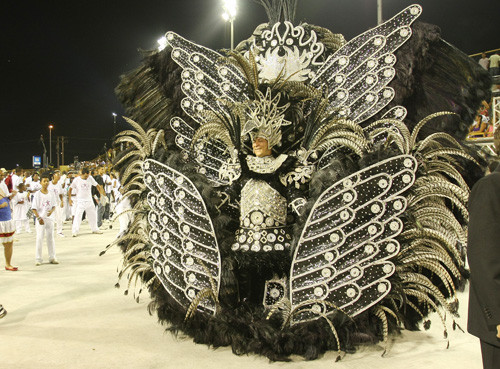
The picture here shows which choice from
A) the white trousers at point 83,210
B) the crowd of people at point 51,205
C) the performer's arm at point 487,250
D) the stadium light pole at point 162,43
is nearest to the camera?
the performer's arm at point 487,250

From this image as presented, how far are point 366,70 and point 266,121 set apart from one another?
1.29 m

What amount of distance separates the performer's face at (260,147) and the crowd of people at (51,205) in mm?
1517

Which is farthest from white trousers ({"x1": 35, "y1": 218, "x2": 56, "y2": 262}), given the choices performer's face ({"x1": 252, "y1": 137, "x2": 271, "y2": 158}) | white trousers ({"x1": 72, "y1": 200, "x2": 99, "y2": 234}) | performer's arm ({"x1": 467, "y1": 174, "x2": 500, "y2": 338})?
performer's arm ({"x1": 467, "y1": 174, "x2": 500, "y2": 338})

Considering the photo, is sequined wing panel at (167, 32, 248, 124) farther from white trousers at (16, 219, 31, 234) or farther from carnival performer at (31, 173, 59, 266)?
white trousers at (16, 219, 31, 234)

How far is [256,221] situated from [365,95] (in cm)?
176

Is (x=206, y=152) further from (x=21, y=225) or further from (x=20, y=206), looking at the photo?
(x=21, y=225)

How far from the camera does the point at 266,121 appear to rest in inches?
155

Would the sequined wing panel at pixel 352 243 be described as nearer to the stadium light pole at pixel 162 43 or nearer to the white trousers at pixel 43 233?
the stadium light pole at pixel 162 43

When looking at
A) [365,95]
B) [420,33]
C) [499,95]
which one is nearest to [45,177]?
[365,95]

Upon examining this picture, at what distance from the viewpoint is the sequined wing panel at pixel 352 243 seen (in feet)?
10.9

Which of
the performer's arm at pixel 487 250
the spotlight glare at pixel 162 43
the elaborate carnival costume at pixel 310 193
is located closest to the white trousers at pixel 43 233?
the elaborate carnival costume at pixel 310 193

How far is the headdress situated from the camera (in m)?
3.90

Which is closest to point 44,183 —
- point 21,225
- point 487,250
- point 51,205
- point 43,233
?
point 51,205

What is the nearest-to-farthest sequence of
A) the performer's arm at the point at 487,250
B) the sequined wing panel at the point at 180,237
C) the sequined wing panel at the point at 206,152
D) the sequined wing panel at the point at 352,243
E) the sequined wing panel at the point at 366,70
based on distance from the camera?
the performer's arm at the point at 487,250 → the sequined wing panel at the point at 352,243 → the sequined wing panel at the point at 180,237 → the sequined wing panel at the point at 366,70 → the sequined wing panel at the point at 206,152
